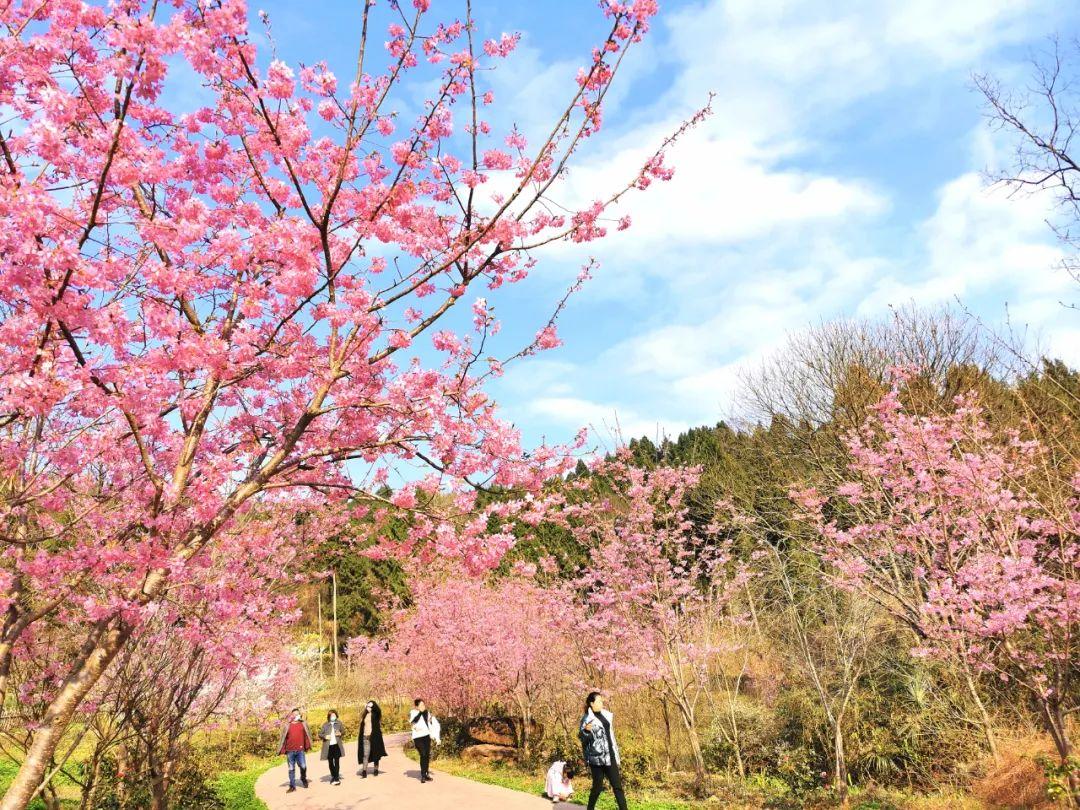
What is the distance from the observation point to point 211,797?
35.3 feet

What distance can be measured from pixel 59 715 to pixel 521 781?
10.8 meters

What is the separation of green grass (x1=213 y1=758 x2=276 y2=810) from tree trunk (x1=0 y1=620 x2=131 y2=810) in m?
8.86

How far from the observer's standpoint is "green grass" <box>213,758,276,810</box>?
12125 millimetres

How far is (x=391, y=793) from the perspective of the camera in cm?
1219

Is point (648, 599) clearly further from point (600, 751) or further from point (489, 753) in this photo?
point (489, 753)

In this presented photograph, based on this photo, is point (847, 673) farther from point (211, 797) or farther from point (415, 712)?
point (211, 797)

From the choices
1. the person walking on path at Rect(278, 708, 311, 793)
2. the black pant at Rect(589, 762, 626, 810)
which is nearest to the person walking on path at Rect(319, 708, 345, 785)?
the person walking on path at Rect(278, 708, 311, 793)

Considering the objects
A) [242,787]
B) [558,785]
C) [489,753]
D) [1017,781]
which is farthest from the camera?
[489,753]

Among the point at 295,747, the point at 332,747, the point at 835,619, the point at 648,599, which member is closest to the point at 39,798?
the point at 295,747

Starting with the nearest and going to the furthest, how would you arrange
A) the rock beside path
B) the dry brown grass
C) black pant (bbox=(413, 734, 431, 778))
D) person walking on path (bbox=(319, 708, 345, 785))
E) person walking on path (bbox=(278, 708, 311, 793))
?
1. the dry brown grass
2. black pant (bbox=(413, 734, 431, 778))
3. person walking on path (bbox=(278, 708, 311, 793))
4. person walking on path (bbox=(319, 708, 345, 785))
5. the rock beside path

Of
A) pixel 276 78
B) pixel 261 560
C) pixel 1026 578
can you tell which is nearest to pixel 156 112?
pixel 276 78

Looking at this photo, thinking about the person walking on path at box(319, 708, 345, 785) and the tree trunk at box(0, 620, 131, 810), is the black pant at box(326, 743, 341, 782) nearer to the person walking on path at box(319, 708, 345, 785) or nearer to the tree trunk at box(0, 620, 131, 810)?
the person walking on path at box(319, 708, 345, 785)

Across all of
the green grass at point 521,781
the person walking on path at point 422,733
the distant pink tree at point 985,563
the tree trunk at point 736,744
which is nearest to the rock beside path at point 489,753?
the green grass at point 521,781

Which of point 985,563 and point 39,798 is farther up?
point 985,563
